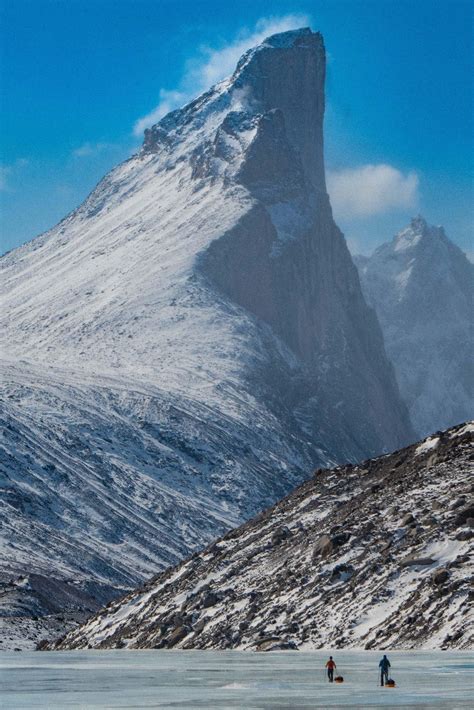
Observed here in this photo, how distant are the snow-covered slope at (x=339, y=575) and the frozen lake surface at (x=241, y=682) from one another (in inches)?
219

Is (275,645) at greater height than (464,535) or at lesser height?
greater

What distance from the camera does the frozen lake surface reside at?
54625 millimetres

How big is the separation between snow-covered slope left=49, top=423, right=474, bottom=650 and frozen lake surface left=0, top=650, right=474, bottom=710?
5.55 metres

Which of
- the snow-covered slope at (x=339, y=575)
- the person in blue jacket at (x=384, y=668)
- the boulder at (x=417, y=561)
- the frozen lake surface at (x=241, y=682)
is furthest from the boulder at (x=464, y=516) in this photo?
the person in blue jacket at (x=384, y=668)

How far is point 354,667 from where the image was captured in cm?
7244

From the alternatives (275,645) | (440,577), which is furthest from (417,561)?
(275,645)

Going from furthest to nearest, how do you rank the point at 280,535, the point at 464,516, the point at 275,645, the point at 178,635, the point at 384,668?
the point at 280,535, the point at 178,635, the point at 464,516, the point at 275,645, the point at 384,668

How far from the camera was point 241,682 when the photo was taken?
212 feet

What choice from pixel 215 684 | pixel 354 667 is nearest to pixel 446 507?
pixel 354 667

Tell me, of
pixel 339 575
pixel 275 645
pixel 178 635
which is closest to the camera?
pixel 275 645

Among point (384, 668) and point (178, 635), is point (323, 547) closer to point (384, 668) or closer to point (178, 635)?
point (178, 635)

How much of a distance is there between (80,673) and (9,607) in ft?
332

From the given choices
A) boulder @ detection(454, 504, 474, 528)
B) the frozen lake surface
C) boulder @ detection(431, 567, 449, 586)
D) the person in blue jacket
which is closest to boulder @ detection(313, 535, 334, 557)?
boulder @ detection(454, 504, 474, 528)

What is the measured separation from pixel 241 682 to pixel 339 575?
37066mm
